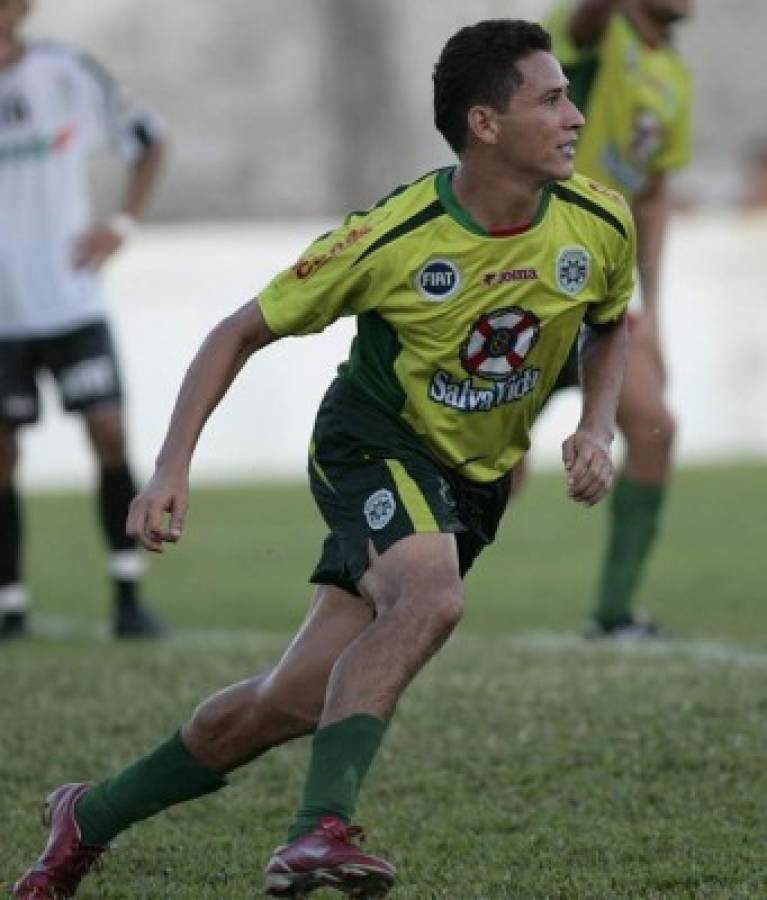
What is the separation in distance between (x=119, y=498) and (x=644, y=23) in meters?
2.69

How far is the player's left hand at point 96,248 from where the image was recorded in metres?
9.05

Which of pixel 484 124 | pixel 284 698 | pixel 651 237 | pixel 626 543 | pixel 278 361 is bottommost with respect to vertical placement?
pixel 278 361

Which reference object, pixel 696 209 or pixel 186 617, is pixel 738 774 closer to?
pixel 186 617

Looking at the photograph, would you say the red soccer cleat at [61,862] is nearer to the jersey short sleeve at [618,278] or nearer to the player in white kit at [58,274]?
the jersey short sleeve at [618,278]

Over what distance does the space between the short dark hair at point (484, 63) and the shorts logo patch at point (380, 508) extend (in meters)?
0.76

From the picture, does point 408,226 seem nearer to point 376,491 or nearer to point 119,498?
point 376,491

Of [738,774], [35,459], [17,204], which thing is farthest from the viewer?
[35,459]

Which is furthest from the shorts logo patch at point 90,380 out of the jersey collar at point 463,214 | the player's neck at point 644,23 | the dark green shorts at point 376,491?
the jersey collar at point 463,214

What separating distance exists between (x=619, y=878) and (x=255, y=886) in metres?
0.74

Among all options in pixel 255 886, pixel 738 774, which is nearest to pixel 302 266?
pixel 255 886

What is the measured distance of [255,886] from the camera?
475 cm

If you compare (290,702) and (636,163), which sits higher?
(636,163)

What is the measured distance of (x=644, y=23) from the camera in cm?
805

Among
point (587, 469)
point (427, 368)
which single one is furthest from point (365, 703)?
point (427, 368)
